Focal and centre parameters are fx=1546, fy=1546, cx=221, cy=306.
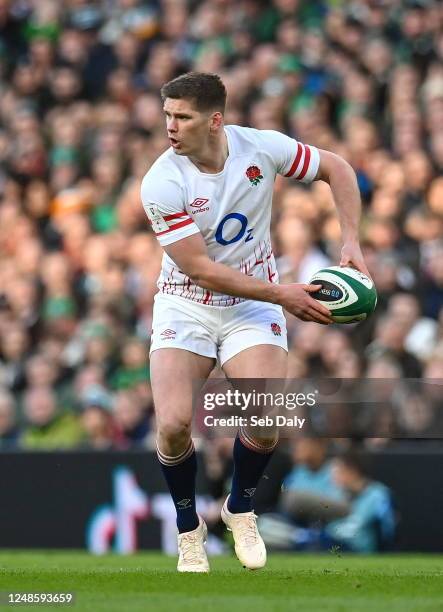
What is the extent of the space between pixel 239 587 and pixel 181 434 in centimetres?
97

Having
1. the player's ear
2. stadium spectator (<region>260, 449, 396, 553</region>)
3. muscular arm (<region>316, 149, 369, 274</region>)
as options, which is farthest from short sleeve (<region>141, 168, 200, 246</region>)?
stadium spectator (<region>260, 449, 396, 553</region>)

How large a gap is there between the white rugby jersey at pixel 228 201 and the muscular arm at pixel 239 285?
8 cm

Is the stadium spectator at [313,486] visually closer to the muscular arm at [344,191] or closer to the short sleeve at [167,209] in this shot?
the muscular arm at [344,191]

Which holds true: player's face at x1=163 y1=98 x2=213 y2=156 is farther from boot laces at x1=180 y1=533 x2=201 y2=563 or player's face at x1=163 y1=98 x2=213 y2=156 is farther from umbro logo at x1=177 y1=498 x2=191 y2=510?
boot laces at x1=180 y1=533 x2=201 y2=563

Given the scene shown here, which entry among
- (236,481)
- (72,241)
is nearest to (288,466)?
(236,481)

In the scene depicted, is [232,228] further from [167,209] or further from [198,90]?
[198,90]

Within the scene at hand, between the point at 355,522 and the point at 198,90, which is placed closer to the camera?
the point at 198,90

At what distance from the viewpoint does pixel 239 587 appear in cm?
702

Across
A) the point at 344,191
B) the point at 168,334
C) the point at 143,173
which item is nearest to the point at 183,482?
the point at 168,334

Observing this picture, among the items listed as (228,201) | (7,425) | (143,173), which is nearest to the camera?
(228,201)

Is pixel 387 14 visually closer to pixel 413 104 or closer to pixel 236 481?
pixel 413 104

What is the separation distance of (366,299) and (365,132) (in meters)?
5.64

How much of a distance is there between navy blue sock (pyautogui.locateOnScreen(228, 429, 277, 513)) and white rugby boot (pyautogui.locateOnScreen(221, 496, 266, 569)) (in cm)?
4

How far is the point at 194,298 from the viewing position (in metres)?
7.94
